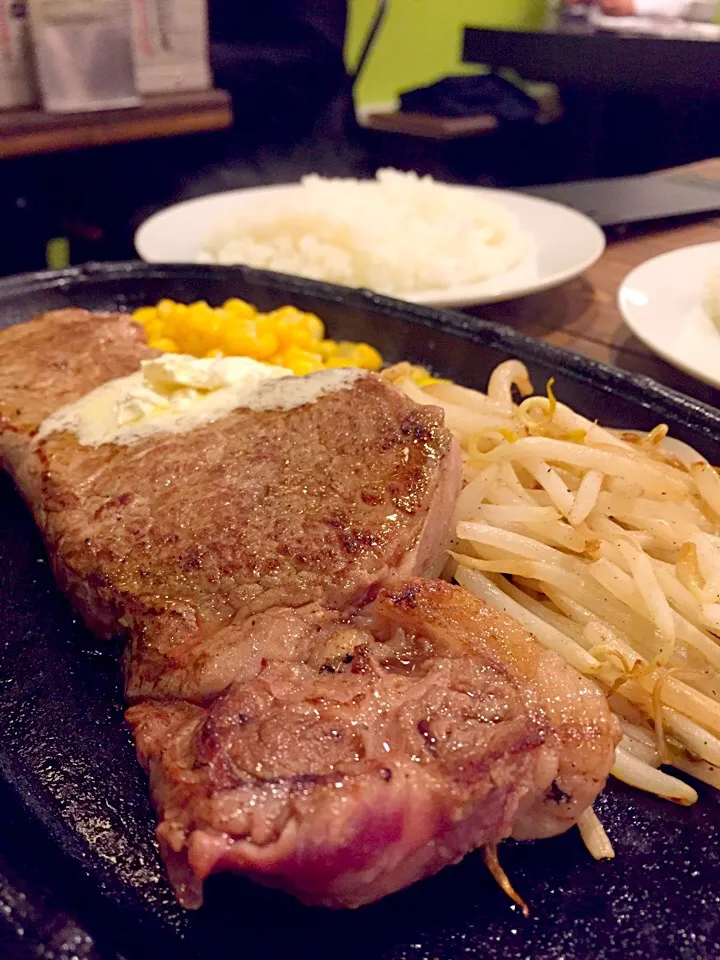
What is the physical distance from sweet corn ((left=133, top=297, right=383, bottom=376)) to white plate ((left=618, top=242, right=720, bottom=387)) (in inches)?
40.5

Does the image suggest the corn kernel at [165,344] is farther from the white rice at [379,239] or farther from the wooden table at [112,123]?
the wooden table at [112,123]

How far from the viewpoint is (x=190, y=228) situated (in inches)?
169

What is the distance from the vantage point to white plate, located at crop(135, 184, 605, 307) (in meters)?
3.40

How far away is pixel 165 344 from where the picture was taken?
3053 mm

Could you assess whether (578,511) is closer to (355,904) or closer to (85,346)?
(355,904)

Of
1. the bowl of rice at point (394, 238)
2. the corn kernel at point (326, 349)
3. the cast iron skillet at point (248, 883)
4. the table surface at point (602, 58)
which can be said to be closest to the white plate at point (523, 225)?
the bowl of rice at point (394, 238)

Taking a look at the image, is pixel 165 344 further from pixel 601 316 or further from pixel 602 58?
pixel 602 58

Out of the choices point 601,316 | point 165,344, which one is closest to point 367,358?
point 165,344

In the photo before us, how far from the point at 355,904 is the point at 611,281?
3.42 metres

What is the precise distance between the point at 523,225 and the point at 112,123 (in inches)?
150

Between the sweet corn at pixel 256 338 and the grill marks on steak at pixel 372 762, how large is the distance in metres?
1.71

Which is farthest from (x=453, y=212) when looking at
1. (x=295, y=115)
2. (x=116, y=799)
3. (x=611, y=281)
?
(x=295, y=115)

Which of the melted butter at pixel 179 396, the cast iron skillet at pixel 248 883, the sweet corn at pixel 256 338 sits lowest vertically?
the cast iron skillet at pixel 248 883

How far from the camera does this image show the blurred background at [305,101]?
6234 millimetres
